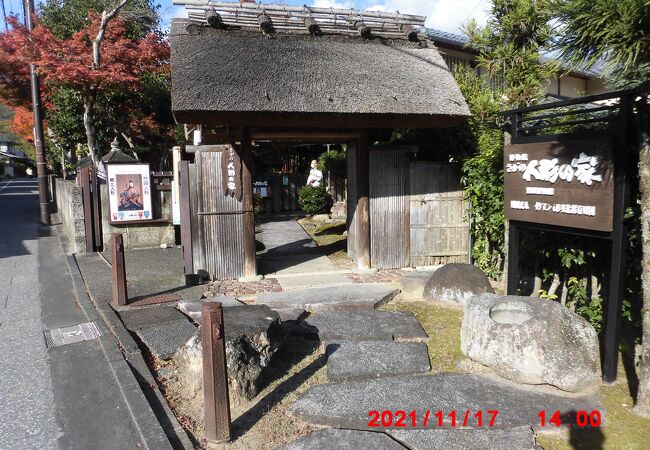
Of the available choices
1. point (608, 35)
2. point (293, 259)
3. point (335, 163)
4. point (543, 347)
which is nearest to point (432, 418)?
point (543, 347)

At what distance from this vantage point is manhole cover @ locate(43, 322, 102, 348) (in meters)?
5.54

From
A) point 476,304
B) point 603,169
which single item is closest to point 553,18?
point 603,169

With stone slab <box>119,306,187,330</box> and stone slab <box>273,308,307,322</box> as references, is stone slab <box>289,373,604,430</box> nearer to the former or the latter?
stone slab <box>273,308,307,322</box>

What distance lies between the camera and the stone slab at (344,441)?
337 cm

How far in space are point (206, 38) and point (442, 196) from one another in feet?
16.7

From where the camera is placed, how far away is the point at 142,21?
681 inches

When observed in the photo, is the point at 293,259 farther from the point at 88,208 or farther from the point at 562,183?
the point at 562,183

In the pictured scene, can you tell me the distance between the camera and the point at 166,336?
17.9 feet

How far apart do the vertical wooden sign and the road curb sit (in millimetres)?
2625

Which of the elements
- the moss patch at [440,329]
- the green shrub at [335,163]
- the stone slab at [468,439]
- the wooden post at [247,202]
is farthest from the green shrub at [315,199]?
the stone slab at [468,439]

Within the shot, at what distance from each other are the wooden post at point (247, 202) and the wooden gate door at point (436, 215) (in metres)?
2.99

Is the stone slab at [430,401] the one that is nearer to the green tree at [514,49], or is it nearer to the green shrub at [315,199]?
the green tree at [514,49]

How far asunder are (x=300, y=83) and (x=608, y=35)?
4.72 meters

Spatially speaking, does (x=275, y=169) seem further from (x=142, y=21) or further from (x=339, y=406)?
(x=339, y=406)
